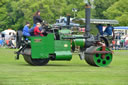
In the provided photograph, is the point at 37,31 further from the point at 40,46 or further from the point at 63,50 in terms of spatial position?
the point at 63,50

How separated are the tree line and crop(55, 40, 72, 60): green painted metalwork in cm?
3982

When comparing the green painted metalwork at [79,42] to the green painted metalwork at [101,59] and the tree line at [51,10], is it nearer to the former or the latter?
the green painted metalwork at [101,59]

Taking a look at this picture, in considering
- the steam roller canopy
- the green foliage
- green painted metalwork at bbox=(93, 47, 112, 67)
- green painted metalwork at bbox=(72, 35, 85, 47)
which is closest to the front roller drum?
green painted metalwork at bbox=(72, 35, 85, 47)

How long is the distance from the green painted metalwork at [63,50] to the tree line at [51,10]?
3982cm

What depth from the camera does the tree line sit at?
62.9 meters

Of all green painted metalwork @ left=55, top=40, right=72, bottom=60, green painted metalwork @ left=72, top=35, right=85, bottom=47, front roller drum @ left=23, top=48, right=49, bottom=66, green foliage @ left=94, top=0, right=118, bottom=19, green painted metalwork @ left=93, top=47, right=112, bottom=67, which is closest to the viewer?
green painted metalwork @ left=55, top=40, right=72, bottom=60

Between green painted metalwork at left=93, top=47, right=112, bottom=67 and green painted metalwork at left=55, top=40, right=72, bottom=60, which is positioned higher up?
green painted metalwork at left=55, top=40, right=72, bottom=60

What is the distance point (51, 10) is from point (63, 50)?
52709mm

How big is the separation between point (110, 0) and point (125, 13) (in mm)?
18215

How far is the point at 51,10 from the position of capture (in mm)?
69250

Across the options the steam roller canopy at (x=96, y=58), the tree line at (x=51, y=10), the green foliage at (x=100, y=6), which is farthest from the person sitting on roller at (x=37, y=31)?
the green foliage at (x=100, y=6)

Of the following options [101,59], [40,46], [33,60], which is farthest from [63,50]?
[101,59]

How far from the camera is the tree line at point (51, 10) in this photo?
62.9 meters

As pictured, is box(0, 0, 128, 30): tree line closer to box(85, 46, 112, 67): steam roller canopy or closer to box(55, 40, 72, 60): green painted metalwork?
box(55, 40, 72, 60): green painted metalwork
